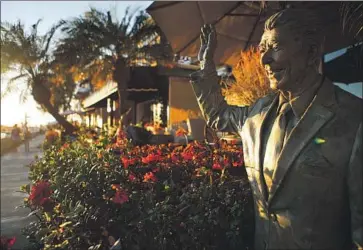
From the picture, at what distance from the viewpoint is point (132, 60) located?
13.9m

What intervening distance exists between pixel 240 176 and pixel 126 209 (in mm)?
827

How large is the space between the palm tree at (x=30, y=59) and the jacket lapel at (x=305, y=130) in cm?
1691

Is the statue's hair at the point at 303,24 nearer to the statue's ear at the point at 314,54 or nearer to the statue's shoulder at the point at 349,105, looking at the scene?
the statue's ear at the point at 314,54

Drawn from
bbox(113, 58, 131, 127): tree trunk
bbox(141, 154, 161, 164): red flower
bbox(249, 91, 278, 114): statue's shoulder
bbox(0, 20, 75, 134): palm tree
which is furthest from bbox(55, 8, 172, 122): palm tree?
bbox(249, 91, 278, 114): statue's shoulder

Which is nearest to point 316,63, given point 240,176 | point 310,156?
point 310,156

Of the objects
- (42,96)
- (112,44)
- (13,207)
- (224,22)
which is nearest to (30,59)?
(42,96)

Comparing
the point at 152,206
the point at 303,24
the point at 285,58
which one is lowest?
the point at 152,206

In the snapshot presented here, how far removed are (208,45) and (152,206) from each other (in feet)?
3.32

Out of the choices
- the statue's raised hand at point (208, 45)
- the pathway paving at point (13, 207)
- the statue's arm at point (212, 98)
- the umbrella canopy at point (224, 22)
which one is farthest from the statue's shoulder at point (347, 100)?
the pathway paving at point (13, 207)

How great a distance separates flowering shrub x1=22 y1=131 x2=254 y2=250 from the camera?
79.1 inches

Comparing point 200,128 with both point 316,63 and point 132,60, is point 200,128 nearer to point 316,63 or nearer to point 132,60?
point 316,63

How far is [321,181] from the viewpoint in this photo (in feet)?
Answer: 3.70

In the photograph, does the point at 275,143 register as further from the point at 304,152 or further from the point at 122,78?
the point at 122,78

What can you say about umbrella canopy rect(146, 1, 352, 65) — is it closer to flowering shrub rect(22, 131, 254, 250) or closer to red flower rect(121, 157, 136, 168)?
red flower rect(121, 157, 136, 168)
